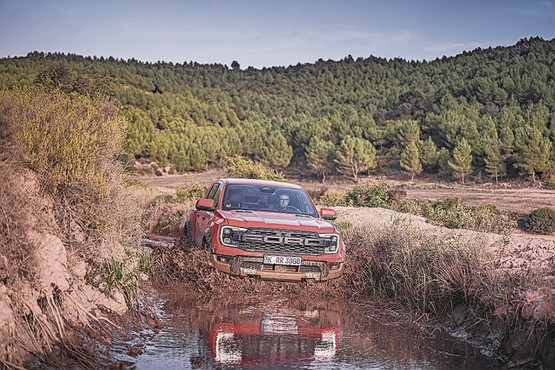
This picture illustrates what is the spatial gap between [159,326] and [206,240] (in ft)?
7.90

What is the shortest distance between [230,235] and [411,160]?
208ft

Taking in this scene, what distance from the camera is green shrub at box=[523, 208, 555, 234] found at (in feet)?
127

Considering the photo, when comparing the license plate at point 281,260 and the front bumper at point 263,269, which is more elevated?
the license plate at point 281,260

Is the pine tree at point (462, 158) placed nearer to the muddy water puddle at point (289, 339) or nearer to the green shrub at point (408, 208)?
the green shrub at point (408, 208)

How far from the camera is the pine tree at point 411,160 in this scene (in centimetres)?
7169

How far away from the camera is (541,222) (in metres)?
39.3

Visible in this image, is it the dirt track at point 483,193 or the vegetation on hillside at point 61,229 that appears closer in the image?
the vegetation on hillside at point 61,229

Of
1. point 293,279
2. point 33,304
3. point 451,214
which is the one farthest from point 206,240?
point 451,214

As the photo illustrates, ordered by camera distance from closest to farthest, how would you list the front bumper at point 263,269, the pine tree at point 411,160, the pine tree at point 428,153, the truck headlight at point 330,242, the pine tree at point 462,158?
the front bumper at point 263,269 < the truck headlight at point 330,242 < the pine tree at point 462,158 < the pine tree at point 411,160 < the pine tree at point 428,153

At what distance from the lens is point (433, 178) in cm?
7212

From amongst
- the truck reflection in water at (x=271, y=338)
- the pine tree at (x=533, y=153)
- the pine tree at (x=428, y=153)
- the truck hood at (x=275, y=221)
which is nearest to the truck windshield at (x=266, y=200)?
the truck hood at (x=275, y=221)

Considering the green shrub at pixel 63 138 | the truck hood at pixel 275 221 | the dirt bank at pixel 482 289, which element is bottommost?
the dirt bank at pixel 482 289

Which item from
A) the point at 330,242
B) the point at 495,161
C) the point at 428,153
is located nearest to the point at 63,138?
the point at 330,242

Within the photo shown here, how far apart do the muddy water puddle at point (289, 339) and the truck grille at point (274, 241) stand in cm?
83
